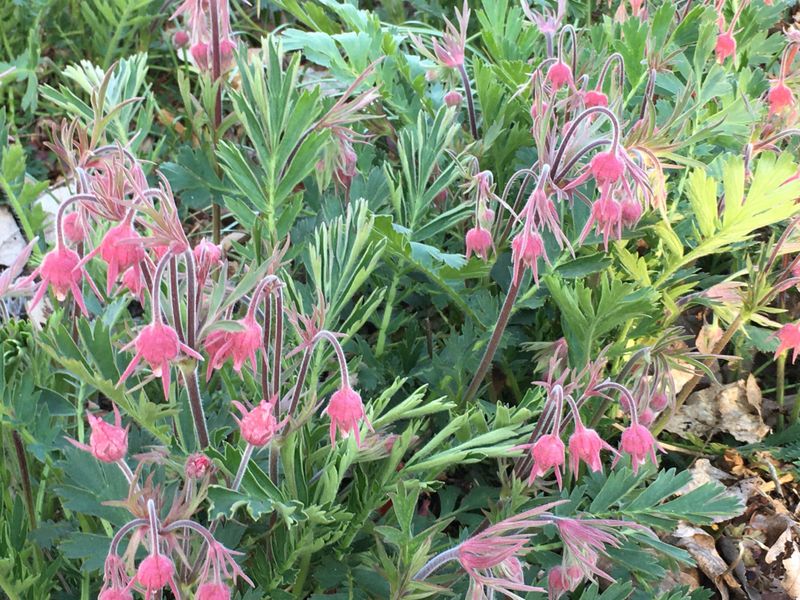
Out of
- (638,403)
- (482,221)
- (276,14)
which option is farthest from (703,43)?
(276,14)

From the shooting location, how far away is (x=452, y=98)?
2141 millimetres

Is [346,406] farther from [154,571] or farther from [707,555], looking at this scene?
[707,555]

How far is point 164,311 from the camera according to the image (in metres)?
1.27

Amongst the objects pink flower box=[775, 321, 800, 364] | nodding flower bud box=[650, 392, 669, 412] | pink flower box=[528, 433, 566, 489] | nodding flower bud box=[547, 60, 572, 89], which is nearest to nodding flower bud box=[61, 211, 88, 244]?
pink flower box=[528, 433, 566, 489]

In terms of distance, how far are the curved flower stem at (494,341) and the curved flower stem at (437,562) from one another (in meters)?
0.45

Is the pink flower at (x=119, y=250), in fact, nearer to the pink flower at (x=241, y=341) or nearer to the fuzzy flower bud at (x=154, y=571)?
the pink flower at (x=241, y=341)

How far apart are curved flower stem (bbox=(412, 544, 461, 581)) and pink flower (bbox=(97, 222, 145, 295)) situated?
630mm

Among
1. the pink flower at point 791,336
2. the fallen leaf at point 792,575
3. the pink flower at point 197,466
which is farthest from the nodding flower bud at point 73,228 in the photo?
the fallen leaf at point 792,575

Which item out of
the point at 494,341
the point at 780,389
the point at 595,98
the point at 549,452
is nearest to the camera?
the point at 549,452

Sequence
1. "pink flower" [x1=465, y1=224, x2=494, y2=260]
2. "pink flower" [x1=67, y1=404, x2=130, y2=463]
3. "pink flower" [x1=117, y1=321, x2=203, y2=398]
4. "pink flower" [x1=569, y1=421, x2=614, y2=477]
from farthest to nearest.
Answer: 1. "pink flower" [x1=465, y1=224, x2=494, y2=260]
2. "pink flower" [x1=569, y1=421, x2=614, y2=477]
3. "pink flower" [x1=67, y1=404, x2=130, y2=463]
4. "pink flower" [x1=117, y1=321, x2=203, y2=398]

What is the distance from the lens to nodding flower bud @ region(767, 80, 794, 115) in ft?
6.68

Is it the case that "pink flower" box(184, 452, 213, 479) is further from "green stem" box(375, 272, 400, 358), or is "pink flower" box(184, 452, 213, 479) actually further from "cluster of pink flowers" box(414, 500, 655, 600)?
"green stem" box(375, 272, 400, 358)

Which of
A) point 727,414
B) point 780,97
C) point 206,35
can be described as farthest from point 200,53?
point 727,414

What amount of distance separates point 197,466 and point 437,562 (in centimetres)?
40
